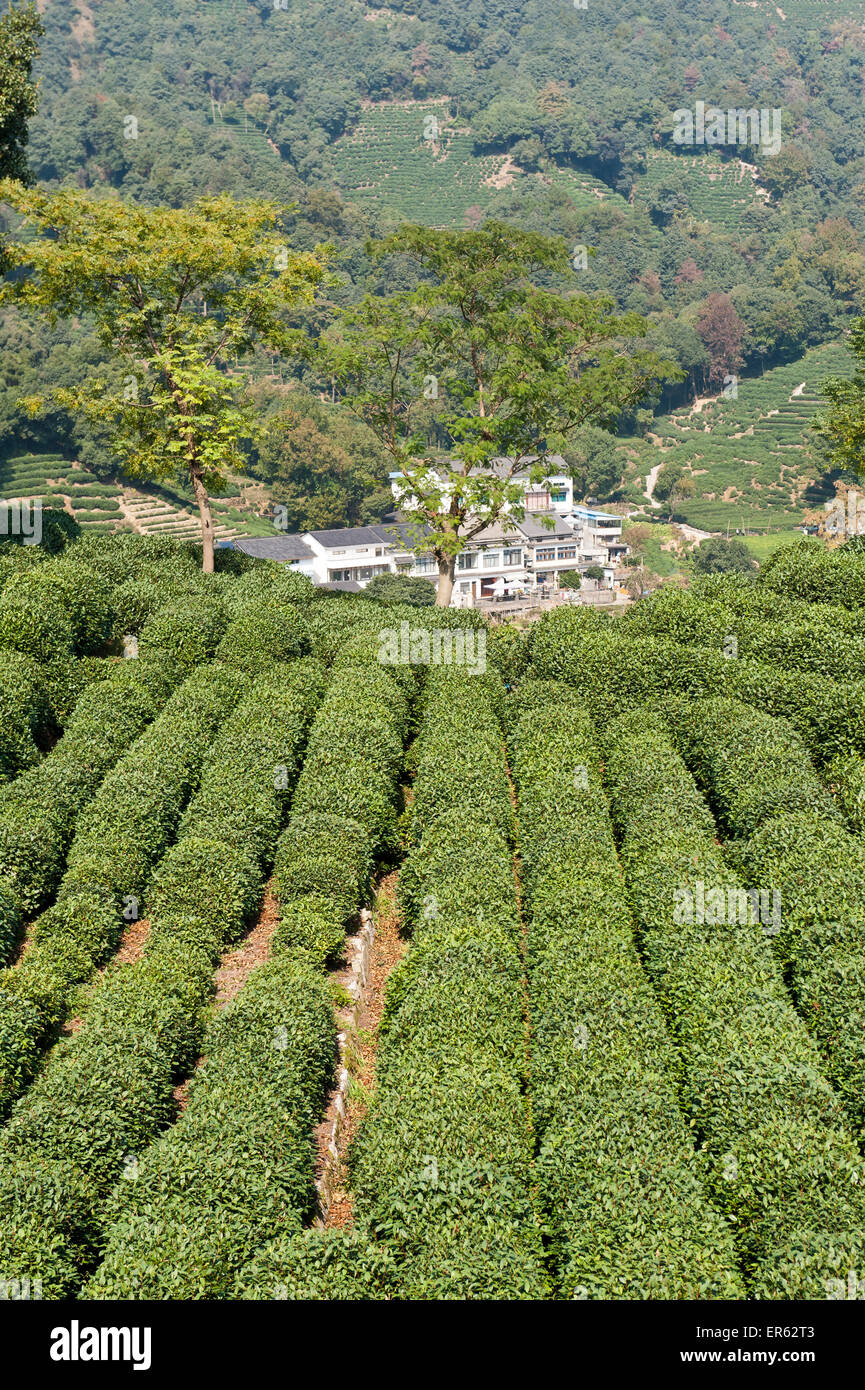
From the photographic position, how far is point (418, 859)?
72.0 ft

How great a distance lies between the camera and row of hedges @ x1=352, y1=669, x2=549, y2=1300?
43.0 ft

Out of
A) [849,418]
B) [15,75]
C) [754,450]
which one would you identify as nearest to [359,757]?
[15,75]

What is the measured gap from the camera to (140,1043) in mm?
16312

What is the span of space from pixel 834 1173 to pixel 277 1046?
7.72m

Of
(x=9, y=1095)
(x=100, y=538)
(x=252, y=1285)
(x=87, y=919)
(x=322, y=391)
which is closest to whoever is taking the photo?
(x=252, y=1285)

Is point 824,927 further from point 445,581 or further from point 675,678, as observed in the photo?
point 445,581

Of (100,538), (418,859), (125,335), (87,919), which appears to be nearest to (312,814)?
(418,859)

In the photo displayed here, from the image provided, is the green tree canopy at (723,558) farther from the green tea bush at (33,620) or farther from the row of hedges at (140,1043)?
the row of hedges at (140,1043)

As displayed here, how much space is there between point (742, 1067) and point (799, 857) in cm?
585

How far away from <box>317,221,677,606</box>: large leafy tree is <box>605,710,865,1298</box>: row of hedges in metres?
18.1

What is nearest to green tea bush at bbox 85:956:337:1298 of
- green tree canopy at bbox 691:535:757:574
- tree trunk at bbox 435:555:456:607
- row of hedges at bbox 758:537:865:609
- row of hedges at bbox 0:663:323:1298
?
row of hedges at bbox 0:663:323:1298

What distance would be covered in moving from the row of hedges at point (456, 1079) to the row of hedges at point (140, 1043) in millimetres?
2273

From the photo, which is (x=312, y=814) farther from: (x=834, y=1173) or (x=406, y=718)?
(x=834, y=1173)

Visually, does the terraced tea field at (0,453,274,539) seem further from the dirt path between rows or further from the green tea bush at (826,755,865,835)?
the green tea bush at (826,755,865,835)
